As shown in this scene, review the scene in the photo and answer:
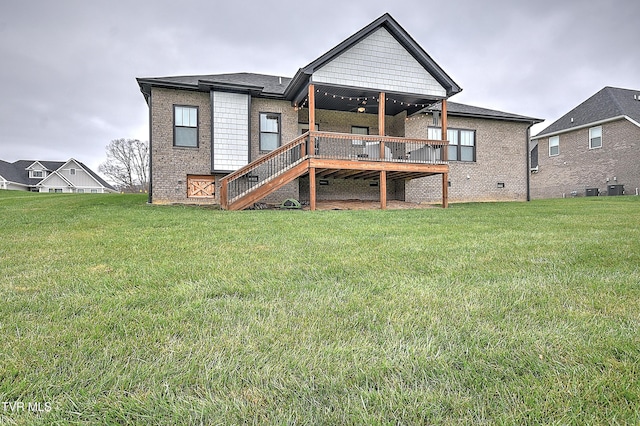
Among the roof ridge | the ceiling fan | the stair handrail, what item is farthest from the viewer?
the roof ridge

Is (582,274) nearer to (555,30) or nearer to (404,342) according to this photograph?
(404,342)

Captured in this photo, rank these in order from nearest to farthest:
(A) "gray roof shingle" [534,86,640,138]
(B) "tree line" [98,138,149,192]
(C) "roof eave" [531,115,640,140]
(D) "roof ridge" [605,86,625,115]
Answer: (C) "roof eave" [531,115,640,140]
(D) "roof ridge" [605,86,625,115]
(A) "gray roof shingle" [534,86,640,138]
(B) "tree line" [98,138,149,192]

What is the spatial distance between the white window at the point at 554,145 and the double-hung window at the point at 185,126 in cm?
2359

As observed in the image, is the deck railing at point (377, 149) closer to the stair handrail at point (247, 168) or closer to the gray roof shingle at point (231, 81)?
the stair handrail at point (247, 168)

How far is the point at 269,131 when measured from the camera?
13.0 metres

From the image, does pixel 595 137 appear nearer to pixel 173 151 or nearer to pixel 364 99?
pixel 364 99

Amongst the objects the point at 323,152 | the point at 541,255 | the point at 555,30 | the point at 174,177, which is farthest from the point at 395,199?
the point at 555,30

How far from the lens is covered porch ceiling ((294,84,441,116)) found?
11.7 meters

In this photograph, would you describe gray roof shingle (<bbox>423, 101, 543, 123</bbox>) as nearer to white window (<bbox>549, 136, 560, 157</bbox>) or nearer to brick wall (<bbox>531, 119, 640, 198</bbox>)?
brick wall (<bbox>531, 119, 640, 198</bbox>)

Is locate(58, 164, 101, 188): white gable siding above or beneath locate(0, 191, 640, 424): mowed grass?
above

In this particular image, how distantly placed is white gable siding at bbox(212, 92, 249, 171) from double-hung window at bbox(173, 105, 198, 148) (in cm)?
92

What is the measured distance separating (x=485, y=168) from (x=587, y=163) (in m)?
10.4

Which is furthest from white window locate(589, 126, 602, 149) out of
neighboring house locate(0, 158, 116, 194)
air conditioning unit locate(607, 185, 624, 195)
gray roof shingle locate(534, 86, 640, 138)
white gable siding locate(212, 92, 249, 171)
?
neighboring house locate(0, 158, 116, 194)

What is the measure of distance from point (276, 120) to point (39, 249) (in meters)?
10.1
